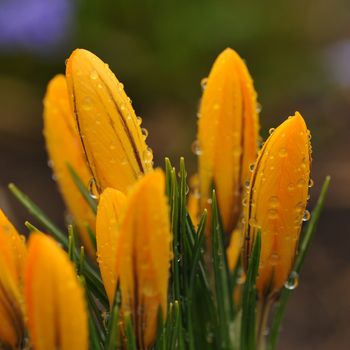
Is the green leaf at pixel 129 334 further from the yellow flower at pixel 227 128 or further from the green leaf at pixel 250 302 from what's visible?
the yellow flower at pixel 227 128

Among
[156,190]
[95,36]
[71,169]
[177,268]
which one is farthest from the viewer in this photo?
[95,36]

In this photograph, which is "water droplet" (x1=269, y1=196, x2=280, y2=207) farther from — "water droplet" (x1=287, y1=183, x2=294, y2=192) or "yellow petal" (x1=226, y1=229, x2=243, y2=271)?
"yellow petal" (x1=226, y1=229, x2=243, y2=271)

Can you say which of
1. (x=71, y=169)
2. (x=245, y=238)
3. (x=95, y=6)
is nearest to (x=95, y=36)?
(x=95, y=6)

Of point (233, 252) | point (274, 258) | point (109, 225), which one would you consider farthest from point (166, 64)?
point (109, 225)

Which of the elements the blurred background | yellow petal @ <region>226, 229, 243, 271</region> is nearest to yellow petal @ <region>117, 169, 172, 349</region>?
yellow petal @ <region>226, 229, 243, 271</region>

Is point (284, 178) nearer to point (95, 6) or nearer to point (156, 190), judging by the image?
point (156, 190)

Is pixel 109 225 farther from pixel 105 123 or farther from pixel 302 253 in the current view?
pixel 302 253
